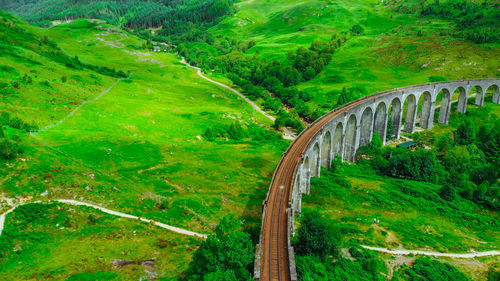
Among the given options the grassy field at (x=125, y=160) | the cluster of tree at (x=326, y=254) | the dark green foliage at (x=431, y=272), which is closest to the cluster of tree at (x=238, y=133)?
the grassy field at (x=125, y=160)

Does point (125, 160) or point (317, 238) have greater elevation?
point (125, 160)

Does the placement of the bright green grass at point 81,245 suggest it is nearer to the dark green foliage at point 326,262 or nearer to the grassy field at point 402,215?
the dark green foliage at point 326,262

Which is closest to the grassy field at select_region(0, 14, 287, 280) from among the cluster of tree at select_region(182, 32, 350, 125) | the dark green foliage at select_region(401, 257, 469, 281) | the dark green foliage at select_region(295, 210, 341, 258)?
the dark green foliage at select_region(295, 210, 341, 258)

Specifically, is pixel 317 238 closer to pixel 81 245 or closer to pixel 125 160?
pixel 81 245

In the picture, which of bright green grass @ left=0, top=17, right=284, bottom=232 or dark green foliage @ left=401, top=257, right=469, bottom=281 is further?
bright green grass @ left=0, top=17, right=284, bottom=232

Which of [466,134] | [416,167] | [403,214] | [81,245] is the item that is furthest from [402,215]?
[466,134]

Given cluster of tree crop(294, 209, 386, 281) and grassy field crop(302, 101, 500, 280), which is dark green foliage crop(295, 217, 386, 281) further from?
grassy field crop(302, 101, 500, 280)
